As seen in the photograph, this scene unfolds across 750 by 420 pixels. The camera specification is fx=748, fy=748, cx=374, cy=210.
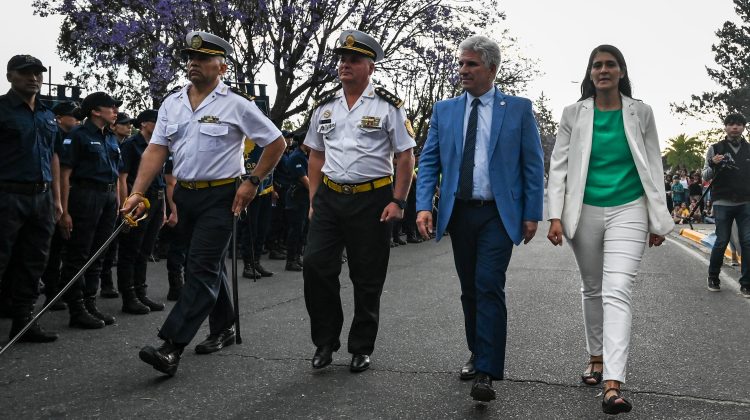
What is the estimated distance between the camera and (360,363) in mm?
4598

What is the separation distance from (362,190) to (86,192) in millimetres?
2855

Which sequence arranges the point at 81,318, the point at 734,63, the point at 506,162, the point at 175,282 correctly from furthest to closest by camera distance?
the point at 734,63 → the point at 175,282 → the point at 81,318 → the point at 506,162

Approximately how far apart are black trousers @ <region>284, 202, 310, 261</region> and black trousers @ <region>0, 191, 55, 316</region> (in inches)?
205

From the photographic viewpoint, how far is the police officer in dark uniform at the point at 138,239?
6.84m

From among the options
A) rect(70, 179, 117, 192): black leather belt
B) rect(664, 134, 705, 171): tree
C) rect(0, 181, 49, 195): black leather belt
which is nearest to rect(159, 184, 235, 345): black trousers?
rect(0, 181, 49, 195): black leather belt

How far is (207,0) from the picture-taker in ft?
56.0

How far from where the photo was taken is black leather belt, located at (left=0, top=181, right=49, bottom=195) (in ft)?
17.5

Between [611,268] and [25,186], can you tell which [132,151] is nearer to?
[25,186]

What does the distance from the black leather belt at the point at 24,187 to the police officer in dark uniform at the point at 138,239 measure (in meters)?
1.33

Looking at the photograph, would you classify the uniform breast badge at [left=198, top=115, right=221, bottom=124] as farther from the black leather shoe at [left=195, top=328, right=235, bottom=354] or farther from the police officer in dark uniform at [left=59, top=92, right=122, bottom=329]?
the police officer in dark uniform at [left=59, top=92, right=122, bottom=329]

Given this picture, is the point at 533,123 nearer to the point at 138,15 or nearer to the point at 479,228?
the point at 479,228

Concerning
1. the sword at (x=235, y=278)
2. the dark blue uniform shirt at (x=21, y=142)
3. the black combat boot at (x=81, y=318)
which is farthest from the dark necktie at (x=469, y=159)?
the black combat boot at (x=81, y=318)

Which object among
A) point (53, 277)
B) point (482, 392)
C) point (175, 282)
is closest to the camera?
point (482, 392)

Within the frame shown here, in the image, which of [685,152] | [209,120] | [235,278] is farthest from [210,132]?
[685,152]
